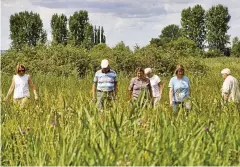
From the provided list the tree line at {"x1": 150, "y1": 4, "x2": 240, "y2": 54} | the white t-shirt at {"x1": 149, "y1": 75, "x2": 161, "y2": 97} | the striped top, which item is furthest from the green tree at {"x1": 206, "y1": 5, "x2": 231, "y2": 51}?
the striped top

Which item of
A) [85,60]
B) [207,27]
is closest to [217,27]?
[207,27]

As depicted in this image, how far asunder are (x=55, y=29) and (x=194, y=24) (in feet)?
81.0

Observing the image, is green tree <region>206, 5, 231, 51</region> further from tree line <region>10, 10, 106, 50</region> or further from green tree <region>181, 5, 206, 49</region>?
tree line <region>10, 10, 106, 50</region>

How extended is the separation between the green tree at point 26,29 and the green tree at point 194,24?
25.3 metres

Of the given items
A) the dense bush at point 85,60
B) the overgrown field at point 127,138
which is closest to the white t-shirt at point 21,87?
the overgrown field at point 127,138

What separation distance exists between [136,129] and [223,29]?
7749 centimetres

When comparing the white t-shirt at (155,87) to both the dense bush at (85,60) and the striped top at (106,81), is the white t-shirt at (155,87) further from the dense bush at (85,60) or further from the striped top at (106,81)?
the dense bush at (85,60)

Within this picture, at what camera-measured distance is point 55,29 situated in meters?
81.9

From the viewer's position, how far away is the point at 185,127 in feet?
12.2

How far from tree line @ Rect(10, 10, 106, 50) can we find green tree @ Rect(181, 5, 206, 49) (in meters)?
16.7

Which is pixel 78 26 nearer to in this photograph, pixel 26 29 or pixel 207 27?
pixel 26 29

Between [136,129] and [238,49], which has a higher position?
[238,49]

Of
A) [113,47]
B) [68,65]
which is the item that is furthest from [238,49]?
[68,65]

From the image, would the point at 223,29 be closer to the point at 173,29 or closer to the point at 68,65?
the point at 173,29
